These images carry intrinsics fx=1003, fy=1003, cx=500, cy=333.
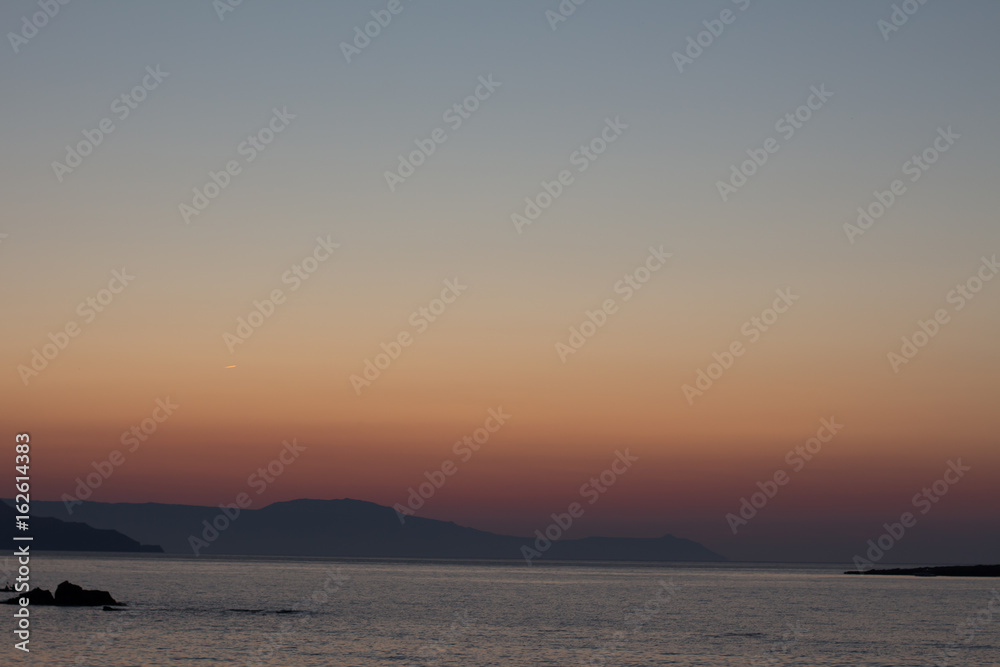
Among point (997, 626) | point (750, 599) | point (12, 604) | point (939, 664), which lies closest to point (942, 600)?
point (750, 599)

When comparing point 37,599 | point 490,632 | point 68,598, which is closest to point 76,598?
point 68,598

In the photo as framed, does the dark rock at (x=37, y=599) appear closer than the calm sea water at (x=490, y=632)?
No

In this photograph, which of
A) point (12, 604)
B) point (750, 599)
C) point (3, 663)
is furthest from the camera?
point (750, 599)

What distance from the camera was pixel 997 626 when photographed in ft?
328

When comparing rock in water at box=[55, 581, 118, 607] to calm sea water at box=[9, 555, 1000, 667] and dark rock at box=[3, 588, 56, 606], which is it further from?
calm sea water at box=[9, 555, 1000, 667]

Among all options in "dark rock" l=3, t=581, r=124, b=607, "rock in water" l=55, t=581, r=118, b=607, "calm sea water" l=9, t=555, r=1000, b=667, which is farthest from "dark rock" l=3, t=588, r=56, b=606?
"calm sea water" l=9, t=555, r=1000, b=667

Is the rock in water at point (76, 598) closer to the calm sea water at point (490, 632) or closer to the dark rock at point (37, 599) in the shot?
the dark rock at point (37, 599)

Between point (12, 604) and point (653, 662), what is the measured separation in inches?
2649

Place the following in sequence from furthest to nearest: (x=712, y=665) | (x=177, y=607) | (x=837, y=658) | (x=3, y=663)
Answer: (x=177, y=607), (x=837, y=658), (x=712, y=665), (x=3, y=663)

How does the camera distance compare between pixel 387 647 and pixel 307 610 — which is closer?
pixel 387 647

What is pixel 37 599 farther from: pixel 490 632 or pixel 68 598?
pixel 490 632

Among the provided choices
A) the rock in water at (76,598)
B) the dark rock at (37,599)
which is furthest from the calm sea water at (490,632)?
the dark rock at (37,599)

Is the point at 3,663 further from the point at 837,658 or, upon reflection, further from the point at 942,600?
the point at 942,600

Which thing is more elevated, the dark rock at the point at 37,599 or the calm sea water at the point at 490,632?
the dark rock at the point at 37,599
